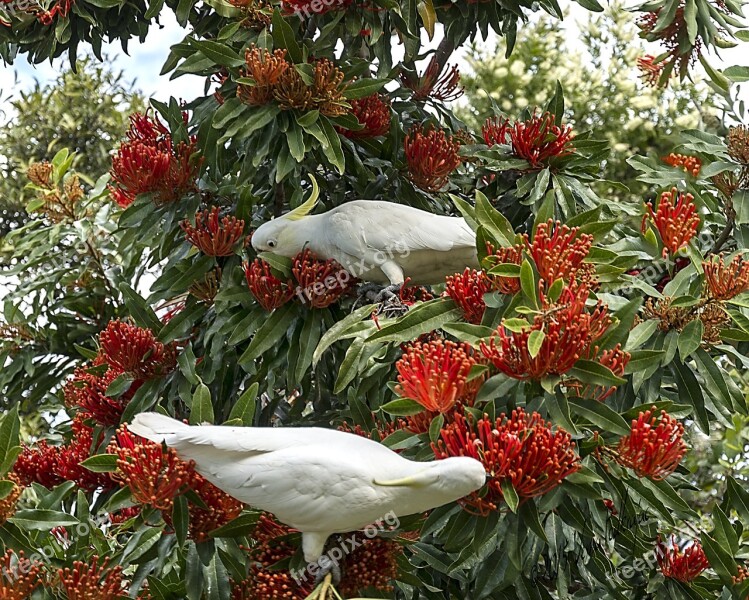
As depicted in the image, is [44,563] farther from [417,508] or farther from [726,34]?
[726,34]

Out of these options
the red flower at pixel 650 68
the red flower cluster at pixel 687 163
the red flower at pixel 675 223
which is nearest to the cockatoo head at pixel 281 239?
the red flower at pixel 675 223

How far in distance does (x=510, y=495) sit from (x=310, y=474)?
0.37 meters

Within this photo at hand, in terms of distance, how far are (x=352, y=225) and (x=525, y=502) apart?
871 millimetres

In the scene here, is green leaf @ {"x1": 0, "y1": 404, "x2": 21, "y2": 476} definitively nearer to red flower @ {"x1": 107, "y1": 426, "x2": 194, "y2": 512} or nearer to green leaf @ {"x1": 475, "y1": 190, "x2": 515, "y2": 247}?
red flower @ {"x1": 107, "y1": 426, "x2": 194, "y2": 512}

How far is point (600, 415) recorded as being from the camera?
2.05 metres

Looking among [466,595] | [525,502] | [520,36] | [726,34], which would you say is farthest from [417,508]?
[520,36]

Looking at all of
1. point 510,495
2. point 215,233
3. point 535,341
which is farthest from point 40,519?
point 535,341

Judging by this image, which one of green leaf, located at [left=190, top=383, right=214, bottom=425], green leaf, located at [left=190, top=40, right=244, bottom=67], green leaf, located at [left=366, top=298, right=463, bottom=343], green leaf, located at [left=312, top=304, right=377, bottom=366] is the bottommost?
green leaf, located at [left=190, top=383, right=214, bottom=425]

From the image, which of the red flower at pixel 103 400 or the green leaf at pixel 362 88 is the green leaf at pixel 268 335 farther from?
the green leaf at pixel 362 88

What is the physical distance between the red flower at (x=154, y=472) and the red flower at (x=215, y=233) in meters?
0.80

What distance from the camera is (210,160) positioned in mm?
2885

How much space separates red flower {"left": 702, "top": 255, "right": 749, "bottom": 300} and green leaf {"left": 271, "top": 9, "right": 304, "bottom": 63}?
115 centimetres

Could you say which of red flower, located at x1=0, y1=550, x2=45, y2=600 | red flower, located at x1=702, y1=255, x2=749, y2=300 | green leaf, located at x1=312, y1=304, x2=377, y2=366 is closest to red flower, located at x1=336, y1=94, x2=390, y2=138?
green leaf, located at x1=312, y1=304, x2=377, y2=366

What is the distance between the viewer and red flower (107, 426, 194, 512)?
1992 millimetres
